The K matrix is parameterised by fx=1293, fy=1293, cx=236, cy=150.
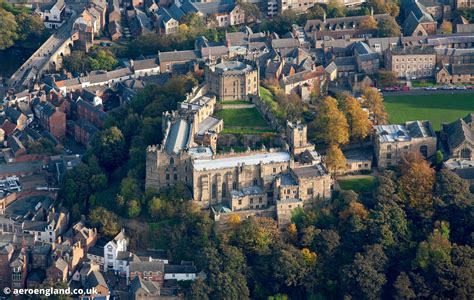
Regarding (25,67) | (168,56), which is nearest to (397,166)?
(168,56)

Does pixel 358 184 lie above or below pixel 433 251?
above

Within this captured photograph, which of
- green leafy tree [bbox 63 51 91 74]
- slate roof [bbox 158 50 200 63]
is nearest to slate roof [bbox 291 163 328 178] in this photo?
slate roof [bbox 158 50 200 63]

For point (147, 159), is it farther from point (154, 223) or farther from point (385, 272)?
point (385, 272)

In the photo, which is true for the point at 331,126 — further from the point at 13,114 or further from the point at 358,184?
the point at 13,114

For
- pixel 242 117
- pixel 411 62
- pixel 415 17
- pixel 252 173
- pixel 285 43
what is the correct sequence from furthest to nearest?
pixel 415 17 → pixel 285 43 → pixel 411 62 → pixel 242 117 → pixel 252 173

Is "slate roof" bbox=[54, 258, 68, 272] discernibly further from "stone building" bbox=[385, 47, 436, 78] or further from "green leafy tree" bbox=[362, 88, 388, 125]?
"stone building" bbox=[385, 47, 436, 78]

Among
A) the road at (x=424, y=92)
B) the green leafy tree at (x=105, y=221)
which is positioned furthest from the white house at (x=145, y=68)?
the green leafy tree at (x=105, y=221)

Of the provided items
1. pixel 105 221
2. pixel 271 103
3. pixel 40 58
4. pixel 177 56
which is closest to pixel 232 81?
pixel 271 103

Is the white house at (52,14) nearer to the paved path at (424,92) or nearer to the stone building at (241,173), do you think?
the paved path at (424,92)
